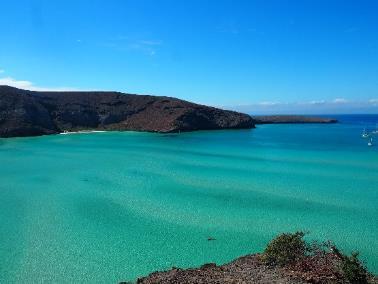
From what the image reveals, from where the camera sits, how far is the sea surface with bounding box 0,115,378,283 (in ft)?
61.5

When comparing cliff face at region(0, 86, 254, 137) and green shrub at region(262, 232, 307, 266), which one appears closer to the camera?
green shrub at region(262, 232, 307, 266)

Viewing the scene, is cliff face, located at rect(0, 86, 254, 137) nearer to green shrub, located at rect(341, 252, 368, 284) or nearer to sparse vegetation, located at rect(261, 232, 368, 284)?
sparse vegetation, located at rect(261, 232, 368, 284)

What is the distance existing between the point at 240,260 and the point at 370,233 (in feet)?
29.0

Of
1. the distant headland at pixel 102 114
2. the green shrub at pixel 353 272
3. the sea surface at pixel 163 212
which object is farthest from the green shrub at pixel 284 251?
the distant headland at pixel 102 114

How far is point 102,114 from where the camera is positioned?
118m

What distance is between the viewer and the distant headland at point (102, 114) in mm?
100688

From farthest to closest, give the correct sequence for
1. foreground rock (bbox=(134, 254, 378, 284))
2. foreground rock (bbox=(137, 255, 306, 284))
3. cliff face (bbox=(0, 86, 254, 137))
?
cliff face (bbox=(0, 86, 254, 137))
foreground rock (bbox=(137, 255, 306, 284))
foreground rock (bbox=(134, 254, 378, 284))

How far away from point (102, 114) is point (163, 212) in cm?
9526

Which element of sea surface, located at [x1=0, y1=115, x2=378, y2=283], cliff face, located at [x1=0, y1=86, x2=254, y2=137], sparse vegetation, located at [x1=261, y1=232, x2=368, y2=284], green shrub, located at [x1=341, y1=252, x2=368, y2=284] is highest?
cliff face, located at [x1=0, y1=86, x2=254, y2=137]

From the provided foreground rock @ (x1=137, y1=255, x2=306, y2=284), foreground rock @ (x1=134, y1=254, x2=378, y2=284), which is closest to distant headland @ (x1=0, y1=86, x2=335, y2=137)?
foreground rock @ (x1=137, y1=255, x2=306, y2=284)

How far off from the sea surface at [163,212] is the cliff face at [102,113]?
54.4 meters

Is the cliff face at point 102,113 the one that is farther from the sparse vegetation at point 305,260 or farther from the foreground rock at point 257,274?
the sparse vegetation at point 305,260

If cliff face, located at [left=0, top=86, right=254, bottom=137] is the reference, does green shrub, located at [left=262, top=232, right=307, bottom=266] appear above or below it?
below

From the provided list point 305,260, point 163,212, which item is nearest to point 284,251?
point 305,260
